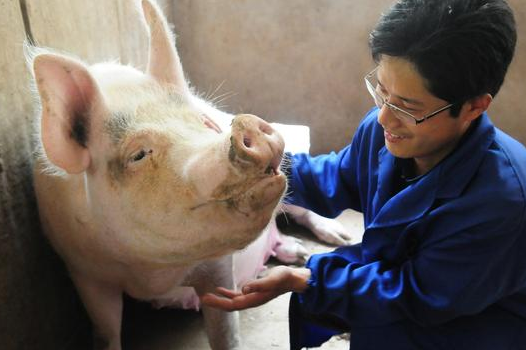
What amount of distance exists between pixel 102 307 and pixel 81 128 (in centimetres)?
90

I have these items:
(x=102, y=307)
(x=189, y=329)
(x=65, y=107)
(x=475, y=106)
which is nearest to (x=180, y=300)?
(x=189, y=329)

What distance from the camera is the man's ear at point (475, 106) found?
152cm

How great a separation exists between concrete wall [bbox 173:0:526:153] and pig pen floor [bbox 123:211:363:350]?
202cm

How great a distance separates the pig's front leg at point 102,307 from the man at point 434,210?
582 millimetres

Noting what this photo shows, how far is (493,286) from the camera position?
5.39 feet

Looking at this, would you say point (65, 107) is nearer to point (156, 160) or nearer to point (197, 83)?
point (156, 160)

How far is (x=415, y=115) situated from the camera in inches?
60.3

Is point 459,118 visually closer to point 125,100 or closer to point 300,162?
point 300,162

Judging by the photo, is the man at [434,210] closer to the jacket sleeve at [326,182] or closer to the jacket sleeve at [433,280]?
the jacket sleeve at [433,280]

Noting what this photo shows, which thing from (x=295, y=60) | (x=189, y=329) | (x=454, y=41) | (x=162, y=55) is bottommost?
(x=189, y=329)

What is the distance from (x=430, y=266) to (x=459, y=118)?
0.51 metres

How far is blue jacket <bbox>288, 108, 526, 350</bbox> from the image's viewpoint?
1584mm

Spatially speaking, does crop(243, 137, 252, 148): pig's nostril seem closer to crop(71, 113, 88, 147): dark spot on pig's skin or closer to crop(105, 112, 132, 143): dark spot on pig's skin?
crop(105, 112, 132, 143): dark spot on pig's skin

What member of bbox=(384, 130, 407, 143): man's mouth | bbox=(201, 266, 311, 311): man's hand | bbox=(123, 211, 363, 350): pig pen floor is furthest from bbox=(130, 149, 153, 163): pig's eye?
bbox=(123, 211, 363, 350): pig pen floor
